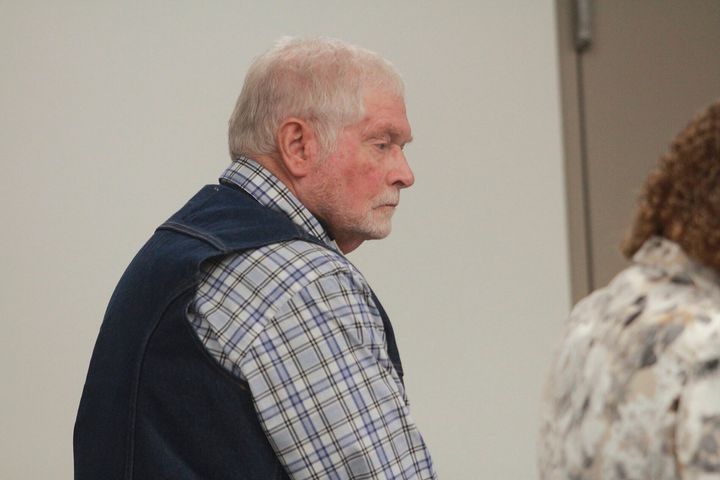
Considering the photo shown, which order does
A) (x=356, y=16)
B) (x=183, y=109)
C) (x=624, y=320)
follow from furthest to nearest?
(x=356, y=16) < (x=183, y=109) < (x=624, y=320)

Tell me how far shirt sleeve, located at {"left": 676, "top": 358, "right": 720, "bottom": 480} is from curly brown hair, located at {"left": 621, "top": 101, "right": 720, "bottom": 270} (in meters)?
0.11

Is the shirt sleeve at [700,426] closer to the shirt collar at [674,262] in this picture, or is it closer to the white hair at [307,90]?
the shirt collar at [674,262]

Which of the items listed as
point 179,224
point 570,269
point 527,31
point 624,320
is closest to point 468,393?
point 570,269

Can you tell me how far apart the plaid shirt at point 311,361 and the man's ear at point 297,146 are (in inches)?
9.4

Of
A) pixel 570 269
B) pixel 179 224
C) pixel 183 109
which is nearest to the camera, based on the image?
pixel 179 224

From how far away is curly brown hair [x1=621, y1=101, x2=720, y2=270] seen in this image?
961 mm

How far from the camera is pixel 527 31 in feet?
10.3

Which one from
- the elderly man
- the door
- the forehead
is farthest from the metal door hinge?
the elderly man

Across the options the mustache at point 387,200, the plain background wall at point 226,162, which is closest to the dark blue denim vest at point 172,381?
the mustache at point 387,200

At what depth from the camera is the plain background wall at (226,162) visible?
2.61 m

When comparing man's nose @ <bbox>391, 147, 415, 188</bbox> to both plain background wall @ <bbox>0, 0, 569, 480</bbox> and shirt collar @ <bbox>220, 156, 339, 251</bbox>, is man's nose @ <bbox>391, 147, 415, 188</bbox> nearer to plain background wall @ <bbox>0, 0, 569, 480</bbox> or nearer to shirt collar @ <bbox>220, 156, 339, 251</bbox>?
shirt collar @ <bbox>220, 156, 339, 251</bbox>

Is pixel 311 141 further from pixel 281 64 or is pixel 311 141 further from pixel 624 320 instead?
pixel 624 320

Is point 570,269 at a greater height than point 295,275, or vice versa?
point 295,275

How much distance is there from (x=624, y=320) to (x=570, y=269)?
86.6 inches
